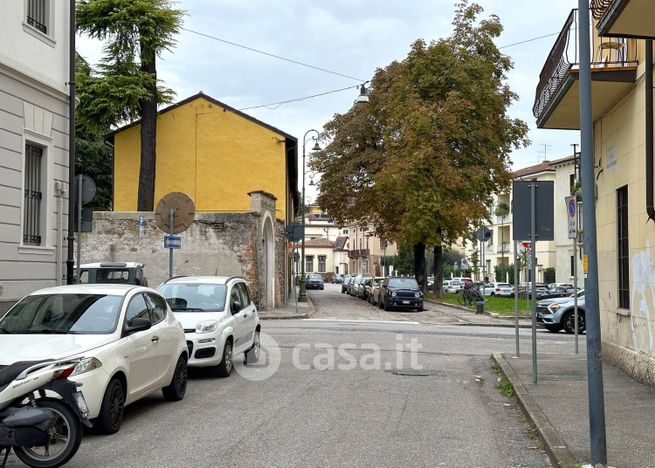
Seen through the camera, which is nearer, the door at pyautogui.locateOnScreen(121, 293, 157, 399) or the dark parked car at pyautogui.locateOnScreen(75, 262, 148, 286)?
the door at pyautogui.locateOnScreen(121, 293, 157, 399)

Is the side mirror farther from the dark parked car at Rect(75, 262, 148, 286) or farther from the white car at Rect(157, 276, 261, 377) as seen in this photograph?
the dark parked car at Rect(75, 262, 148, 286)

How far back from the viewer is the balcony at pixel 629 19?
8352 millimetres

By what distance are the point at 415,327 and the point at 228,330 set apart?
12.3 metres

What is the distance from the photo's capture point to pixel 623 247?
13156mm

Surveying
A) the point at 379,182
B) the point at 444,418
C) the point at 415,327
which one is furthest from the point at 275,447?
the point at 379,182

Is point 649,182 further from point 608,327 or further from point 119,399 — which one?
point 119,399

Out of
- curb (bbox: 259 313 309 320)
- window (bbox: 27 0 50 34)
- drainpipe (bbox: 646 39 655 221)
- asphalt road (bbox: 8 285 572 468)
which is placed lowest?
curb (bbox: 259 313 309 320)

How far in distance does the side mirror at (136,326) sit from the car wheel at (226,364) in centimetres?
353

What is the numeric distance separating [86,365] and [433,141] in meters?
32.0

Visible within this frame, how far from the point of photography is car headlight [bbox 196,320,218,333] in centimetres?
1156

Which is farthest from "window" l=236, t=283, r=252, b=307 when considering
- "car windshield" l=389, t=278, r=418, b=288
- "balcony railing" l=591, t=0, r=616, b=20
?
"car windshield" l=389, t=278, r=418, b=288

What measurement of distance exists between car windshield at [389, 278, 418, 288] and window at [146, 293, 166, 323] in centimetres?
2559

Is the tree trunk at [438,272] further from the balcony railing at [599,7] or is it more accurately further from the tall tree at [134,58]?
the balcony railing at [599,7]

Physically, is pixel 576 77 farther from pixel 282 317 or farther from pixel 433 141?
pixel 433 141
